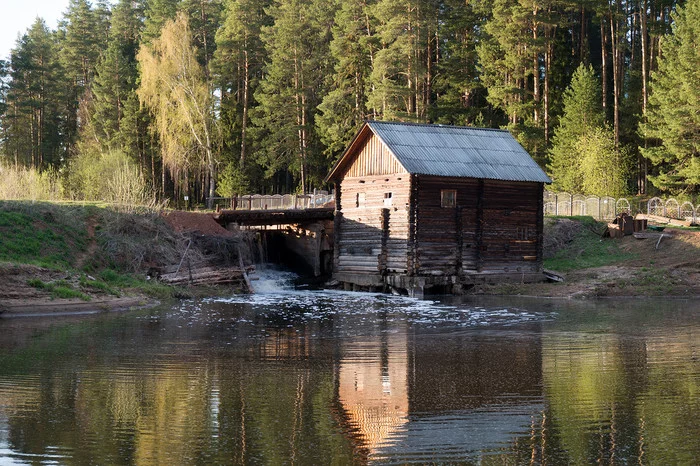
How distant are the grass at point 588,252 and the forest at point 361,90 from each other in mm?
7518

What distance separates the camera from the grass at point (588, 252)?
126 feet

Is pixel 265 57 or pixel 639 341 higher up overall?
pixel 265 57

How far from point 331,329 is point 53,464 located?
14.1 m

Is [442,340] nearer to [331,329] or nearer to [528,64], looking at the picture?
[331,329]

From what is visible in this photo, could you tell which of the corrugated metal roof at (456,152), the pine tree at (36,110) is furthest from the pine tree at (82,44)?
the corrugated metal roof at (456,152)

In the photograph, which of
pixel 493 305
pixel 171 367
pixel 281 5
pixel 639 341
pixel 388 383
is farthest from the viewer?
pixel 281 5

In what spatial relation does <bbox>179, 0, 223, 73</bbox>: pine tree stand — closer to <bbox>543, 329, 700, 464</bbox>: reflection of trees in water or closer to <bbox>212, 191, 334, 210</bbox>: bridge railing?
<bbox>212, 191, 334, 210</bbox>: bridge railing

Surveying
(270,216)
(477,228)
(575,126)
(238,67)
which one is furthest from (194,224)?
(238,67)

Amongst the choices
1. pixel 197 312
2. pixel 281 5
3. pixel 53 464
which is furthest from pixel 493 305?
pixel 281 5

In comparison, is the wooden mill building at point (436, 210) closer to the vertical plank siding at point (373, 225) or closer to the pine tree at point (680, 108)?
the vertical plank siding at point (373, 225)

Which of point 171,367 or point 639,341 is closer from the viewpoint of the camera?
point 171,367

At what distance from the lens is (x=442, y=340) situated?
20.4 metres

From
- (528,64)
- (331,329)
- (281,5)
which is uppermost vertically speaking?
(281,5)

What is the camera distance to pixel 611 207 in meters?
46.6
